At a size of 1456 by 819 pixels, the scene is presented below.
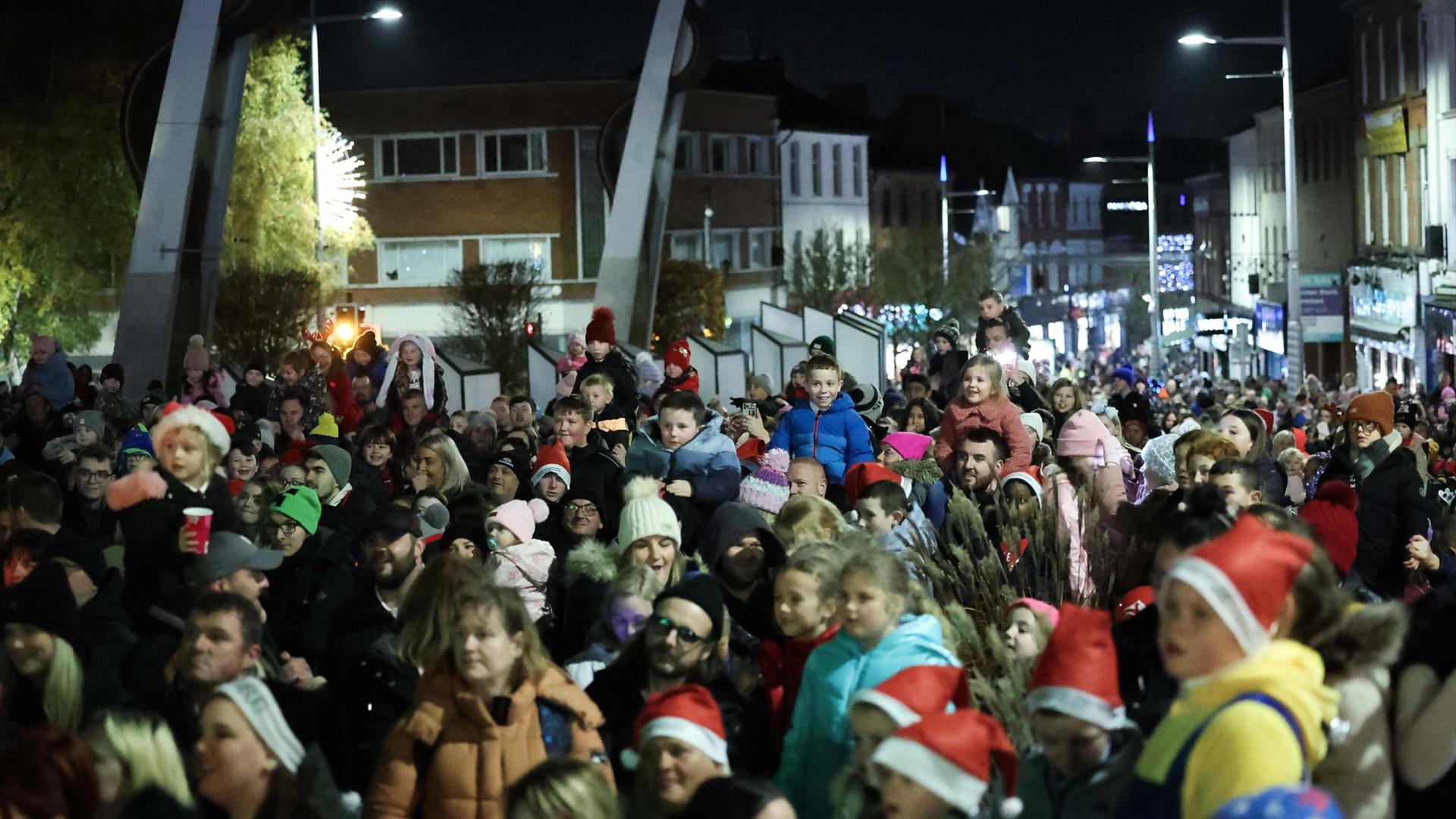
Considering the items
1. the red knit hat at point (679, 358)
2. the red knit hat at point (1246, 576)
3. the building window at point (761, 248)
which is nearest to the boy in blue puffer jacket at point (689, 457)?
the red knit hat at point (1246, 576)

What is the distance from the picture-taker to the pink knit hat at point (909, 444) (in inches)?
502

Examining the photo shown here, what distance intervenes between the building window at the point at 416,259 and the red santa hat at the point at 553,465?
5389 cm

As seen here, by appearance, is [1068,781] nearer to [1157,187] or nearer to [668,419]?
[668,419]

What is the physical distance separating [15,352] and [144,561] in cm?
3671

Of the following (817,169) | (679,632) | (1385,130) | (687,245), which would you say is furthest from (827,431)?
(817,169)

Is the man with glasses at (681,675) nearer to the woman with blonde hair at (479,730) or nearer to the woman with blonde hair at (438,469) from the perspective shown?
the woman with blonde hair at (479,730)

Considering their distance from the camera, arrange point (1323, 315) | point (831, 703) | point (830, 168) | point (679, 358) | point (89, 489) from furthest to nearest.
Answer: point (830, 168)
point (1323, 315)
point (679, 358)
point (89, 489)
point (831, 703)

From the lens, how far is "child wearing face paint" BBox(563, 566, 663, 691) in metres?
7.45

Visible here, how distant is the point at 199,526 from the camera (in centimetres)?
820

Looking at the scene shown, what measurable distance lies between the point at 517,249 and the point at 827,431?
53414 mm

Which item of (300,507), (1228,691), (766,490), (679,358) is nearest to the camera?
(1228,691)

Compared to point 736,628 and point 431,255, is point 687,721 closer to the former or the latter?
point 736,628

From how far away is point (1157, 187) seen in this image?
14125 centimetres

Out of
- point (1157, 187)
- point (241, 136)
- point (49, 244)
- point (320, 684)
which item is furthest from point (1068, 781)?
point (1157, 187)
